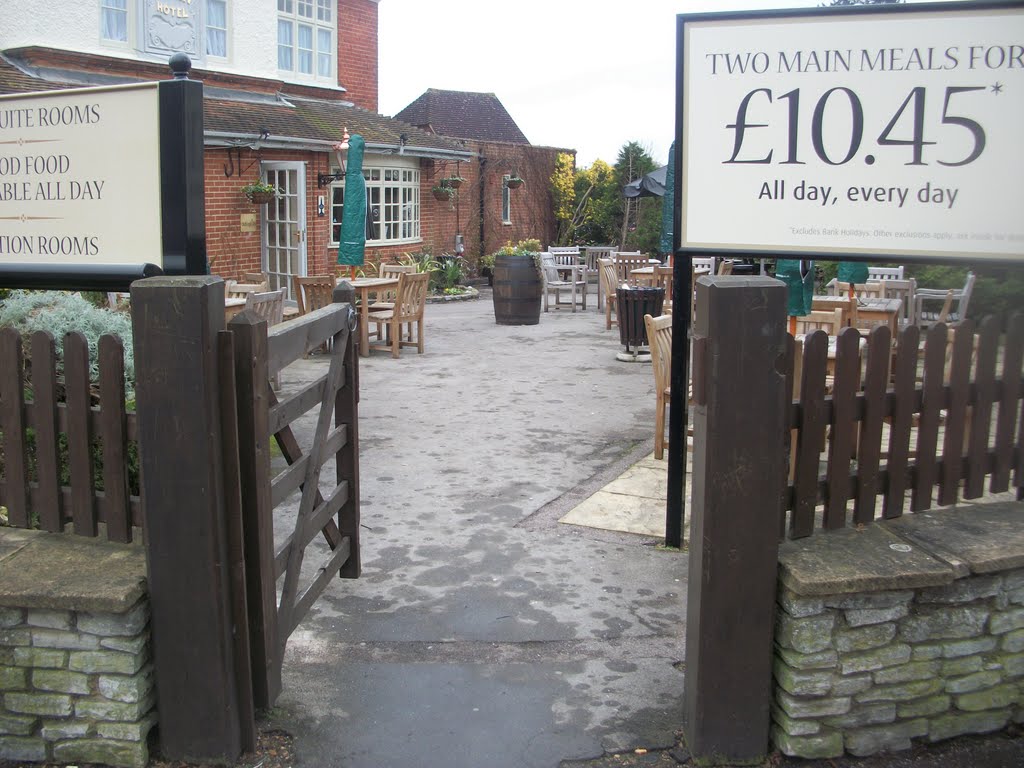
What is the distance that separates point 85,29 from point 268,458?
40.2ft

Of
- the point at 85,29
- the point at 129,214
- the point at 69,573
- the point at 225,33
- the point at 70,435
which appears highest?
the point at 225,33

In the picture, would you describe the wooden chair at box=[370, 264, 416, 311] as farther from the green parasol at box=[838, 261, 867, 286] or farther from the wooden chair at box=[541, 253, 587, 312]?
the green parasol at box=[838, 261, 867, 286]

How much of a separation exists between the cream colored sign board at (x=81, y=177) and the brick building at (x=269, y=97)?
28.3 ft

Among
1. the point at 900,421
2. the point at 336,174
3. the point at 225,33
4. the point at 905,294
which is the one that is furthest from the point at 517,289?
the point at 900,421

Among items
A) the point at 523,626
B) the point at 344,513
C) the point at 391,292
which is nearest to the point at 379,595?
the point at 344,513

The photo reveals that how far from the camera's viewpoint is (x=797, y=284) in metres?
6.16

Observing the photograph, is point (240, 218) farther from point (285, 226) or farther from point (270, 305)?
point (270, 305)

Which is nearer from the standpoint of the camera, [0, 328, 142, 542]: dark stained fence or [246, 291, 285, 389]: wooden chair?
[0, 328, 142, 542]: dark stained fence

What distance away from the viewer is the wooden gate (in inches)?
124

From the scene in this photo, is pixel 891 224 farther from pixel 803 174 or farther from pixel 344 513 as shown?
pixel 344 513

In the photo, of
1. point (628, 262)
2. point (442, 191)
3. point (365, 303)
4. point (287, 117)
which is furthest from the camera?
point (442, 191)

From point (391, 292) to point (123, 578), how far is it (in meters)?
10.9

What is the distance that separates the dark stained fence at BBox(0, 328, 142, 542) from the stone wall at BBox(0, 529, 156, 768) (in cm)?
17

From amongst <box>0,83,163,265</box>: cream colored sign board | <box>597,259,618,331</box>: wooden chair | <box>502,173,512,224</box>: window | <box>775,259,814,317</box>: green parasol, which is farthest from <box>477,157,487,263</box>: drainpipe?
<box>0,83,163,265</box>: cream colored sign board
